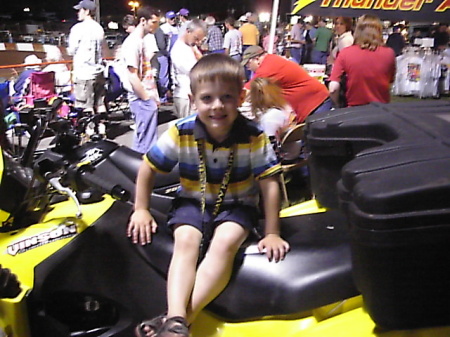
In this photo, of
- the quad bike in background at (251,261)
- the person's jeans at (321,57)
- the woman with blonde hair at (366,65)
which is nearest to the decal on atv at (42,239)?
the quad bike in background at (251,261)

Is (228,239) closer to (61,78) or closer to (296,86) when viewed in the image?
(296,86)

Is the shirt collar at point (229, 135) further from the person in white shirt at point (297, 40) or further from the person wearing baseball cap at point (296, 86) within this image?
the person in white shirt at point (297, 40)

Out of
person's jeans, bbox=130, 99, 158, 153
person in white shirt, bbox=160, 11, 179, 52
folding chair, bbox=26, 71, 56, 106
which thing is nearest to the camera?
person's jeans, bbox=130, 99, 158, 153

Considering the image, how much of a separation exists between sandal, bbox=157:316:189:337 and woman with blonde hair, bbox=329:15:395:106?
13.0 feet

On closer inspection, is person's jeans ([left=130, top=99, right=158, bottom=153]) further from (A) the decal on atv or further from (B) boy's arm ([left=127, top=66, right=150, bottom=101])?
(A) the decal on atv

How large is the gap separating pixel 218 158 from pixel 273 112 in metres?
2.69

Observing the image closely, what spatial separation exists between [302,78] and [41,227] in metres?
3.66

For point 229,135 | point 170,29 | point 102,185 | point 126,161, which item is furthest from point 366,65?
point 170,29

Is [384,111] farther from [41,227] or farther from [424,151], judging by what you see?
[41,227]

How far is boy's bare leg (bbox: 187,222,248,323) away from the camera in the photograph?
183 centimetres

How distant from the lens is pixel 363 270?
1.38m

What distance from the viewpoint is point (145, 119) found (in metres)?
5.81

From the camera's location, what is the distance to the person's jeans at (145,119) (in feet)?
19.0

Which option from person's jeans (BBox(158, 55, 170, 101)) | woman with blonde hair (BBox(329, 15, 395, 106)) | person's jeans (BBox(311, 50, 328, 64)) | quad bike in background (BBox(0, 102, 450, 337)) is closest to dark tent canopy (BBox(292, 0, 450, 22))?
woman with blonde hair (BBox(329, 15, 395, 106))
